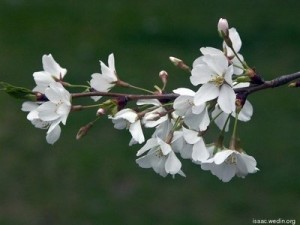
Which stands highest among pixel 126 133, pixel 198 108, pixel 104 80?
pixel 126 133

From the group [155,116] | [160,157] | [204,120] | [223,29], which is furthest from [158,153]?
[223,29]

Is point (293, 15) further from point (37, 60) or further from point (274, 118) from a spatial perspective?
point (37, 60)

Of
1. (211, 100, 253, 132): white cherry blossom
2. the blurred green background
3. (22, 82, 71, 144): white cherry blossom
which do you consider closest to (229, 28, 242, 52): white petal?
(211, 100, 253, 132): white cherry blossom

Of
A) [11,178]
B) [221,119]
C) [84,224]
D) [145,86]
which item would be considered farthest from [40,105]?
[145,86]

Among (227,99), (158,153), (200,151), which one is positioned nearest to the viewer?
(227,99)

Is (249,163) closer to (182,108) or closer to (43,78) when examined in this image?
(182,108)

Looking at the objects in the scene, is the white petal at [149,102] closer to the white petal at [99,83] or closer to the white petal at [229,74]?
the white petal at [99,83]

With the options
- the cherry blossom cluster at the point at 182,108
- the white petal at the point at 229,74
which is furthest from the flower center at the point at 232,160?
the white petal at the point at 229,74
